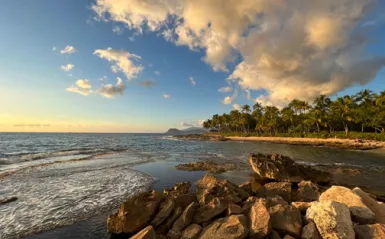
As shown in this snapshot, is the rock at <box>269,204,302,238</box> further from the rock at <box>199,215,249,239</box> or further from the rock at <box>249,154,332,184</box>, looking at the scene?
the rock at <box>249,154,332,184</box>

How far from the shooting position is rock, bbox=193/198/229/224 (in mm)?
7863

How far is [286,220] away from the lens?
23.3 feet

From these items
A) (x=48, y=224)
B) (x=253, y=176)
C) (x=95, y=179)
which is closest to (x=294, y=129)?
(x=253, y=176)

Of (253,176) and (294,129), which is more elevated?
(294,129)

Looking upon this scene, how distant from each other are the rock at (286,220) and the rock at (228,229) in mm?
1067

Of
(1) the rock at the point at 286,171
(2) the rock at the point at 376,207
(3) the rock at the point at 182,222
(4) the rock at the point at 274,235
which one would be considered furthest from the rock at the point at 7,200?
(2) the rock at the point at 376,207

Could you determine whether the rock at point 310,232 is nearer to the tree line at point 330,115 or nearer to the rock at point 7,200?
the rock at point 7,200

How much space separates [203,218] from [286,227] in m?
2.90

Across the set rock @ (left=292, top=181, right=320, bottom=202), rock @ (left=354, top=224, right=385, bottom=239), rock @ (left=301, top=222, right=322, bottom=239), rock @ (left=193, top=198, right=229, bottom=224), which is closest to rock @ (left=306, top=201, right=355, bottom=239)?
rock @ (left=301, top=222, right=322, bottom=239)

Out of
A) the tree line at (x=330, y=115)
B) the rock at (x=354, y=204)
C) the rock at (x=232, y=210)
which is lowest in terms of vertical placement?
the rock at (x=232, y=210)

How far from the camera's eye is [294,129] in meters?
103

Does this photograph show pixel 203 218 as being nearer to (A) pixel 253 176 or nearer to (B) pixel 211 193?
(B) pixel 211 193

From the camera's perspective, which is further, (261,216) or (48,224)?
(48,224)

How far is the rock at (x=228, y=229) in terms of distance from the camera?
6543 millimetres
